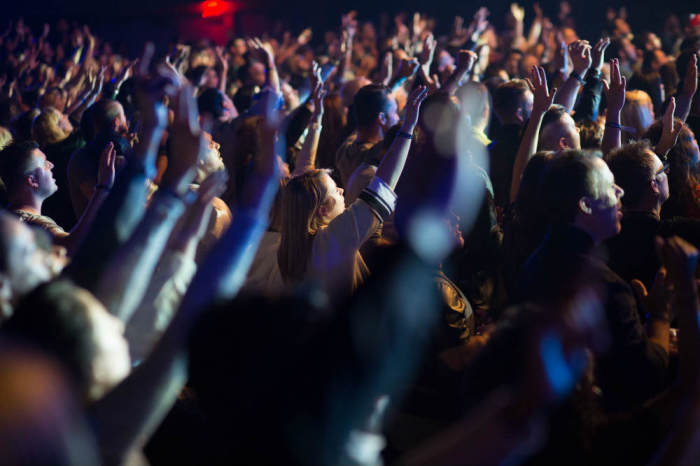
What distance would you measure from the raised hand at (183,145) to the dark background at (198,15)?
12.8m

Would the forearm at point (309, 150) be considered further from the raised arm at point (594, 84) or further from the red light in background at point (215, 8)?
the red light in background at point (215, 8)

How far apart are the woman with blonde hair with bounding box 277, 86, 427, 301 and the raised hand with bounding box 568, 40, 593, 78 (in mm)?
1831

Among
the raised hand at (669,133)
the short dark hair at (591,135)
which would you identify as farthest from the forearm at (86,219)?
the raised hand at (669,133)

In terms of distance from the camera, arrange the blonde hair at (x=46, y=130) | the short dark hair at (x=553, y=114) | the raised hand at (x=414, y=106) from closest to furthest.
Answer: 1. the raised hand at (x=414, y=106)
2. the short dark hair at (x=553, y=114)
3. the blonde hair at (x=46, y=130)

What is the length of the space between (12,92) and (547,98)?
7.12 metres

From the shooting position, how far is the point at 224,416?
124 centimetres

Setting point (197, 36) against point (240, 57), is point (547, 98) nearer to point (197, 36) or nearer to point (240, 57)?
point (240, 57)

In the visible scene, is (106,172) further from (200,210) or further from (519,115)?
(519,115)

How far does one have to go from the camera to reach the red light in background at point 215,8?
14.5 metres

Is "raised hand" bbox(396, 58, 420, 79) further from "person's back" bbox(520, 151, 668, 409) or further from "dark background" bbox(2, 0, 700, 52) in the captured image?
"dark background" bbox(2, 0, 700, 52)

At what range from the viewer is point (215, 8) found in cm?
1450

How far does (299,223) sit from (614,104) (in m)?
2.04

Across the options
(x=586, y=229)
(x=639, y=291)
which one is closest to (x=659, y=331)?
(x=639, y=291)

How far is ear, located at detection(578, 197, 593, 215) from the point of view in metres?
2.09
